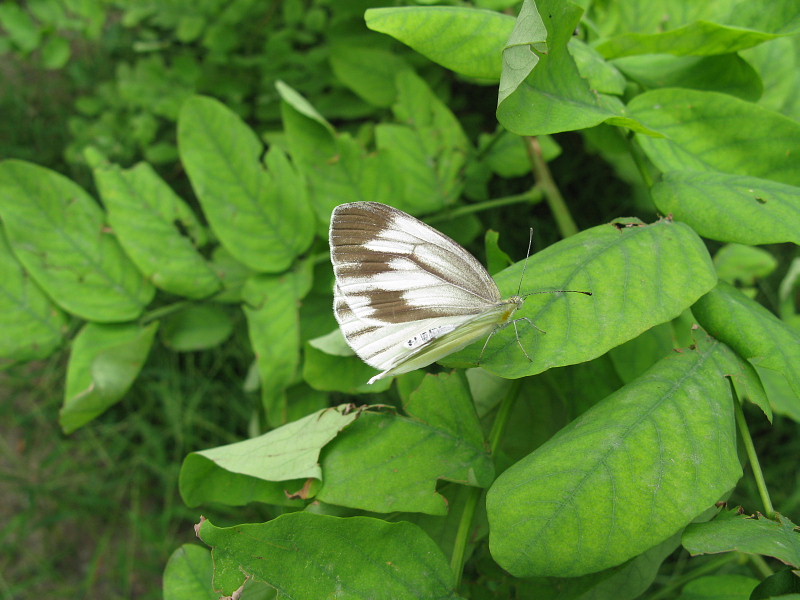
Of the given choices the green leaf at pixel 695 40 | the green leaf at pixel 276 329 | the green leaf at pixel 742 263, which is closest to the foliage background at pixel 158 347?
the green leaf at pixel 742 263

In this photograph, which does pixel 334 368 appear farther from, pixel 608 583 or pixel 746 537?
pixel 746 537

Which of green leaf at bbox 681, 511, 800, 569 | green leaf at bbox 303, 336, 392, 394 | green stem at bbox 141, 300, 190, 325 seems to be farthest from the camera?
green stem at bbox 141, 300, 190, 325

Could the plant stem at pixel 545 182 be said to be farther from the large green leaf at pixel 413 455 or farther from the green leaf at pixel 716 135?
the large green leaf at pixel 413 455

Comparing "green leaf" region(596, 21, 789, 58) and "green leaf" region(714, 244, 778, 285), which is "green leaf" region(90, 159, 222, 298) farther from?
"green leaf" region(714, 244, 778, 285)

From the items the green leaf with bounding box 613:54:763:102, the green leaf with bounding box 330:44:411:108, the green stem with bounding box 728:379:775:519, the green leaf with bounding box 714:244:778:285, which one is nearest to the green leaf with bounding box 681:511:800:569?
the green stem with bounding box 728:379:775:519

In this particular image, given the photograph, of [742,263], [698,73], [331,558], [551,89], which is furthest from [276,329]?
[742,263]

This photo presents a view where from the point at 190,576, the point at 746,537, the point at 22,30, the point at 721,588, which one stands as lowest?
the point at 721,588

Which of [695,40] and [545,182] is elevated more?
[695,40]
